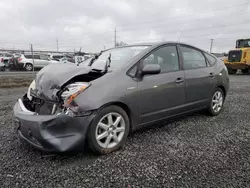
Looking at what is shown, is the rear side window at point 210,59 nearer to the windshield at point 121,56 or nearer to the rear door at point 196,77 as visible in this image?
the rear door at point 196,77

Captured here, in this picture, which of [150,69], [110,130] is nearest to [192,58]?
[150,69]

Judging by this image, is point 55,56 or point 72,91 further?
point 55,56

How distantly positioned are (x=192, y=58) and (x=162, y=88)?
112cm

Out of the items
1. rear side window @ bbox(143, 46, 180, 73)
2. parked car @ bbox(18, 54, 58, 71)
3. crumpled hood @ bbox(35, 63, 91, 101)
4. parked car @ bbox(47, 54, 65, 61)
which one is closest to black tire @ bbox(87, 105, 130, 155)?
crumpled hood @ bbox(35, 63, 91, 101)

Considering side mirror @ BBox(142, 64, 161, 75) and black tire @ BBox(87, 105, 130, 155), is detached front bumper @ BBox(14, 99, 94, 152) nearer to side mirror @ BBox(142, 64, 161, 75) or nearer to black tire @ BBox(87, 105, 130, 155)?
black tire @ BBox(87, 105, 130, 155)

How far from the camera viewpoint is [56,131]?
7.50 ft

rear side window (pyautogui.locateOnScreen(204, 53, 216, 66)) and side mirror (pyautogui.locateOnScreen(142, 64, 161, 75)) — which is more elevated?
rear side window (pyautogui.locateOnScreen(204, 53, 216, 66))

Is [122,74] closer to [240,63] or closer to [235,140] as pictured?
[235,140]

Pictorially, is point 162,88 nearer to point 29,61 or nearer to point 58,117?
point 58,117

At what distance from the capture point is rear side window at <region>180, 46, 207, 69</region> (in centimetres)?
361

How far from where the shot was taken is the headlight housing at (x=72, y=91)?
2353 millimetres

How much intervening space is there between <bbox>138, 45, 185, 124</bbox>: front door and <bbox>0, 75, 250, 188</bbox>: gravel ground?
0.39m

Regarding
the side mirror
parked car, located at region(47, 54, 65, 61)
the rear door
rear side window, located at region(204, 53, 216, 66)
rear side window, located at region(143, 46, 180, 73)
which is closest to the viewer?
the side mirror

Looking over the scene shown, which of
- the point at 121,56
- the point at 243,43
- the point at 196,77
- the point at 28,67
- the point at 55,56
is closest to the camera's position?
the point at 121,56
